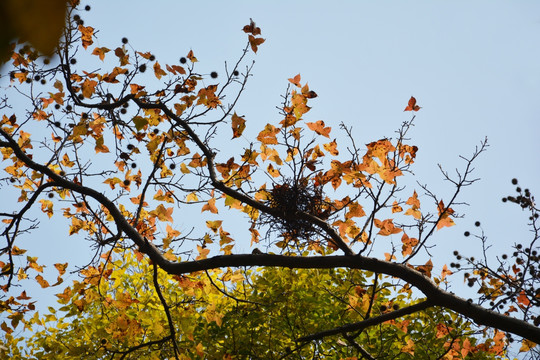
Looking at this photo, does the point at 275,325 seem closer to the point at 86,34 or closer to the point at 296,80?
the point at 296,80

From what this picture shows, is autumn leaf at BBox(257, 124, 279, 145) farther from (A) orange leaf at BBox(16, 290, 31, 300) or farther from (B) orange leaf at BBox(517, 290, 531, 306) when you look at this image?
(A) orange leaf at BBox(16, 290, 31, 300)

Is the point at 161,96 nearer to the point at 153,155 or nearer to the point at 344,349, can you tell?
the point at 153,155

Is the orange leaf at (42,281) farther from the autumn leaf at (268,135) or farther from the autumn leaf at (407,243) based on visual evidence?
the autumn leaf at (407,243)

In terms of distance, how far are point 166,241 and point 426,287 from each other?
2.81 meters

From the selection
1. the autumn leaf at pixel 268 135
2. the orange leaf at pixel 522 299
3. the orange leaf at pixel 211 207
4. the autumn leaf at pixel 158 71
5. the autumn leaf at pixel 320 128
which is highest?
the autumn leaf at pixel 158 71

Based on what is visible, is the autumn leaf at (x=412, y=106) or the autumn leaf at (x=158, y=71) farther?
the autumn leaf at (x=158, y=71)

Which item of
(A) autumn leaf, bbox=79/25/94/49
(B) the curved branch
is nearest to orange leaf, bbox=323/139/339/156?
(B) the curved branch

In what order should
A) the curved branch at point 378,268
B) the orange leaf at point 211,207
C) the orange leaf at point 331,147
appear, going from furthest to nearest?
1. the orange leaf at point 211,207
2. the orange leaf at point 331,147
3. the curved branch at point 378,268

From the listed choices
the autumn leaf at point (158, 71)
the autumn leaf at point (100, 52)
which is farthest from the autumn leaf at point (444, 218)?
the autumn leaf at point (100, 52)

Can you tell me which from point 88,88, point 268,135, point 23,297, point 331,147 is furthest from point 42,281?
point 331,147

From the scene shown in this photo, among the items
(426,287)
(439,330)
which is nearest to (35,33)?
(426,287)

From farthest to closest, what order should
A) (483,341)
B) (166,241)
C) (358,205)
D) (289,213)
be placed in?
(483,341) < (166,241) < (358,205) < (289,213)

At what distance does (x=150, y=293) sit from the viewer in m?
7.31

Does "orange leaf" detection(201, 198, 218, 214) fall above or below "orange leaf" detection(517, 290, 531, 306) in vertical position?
above
